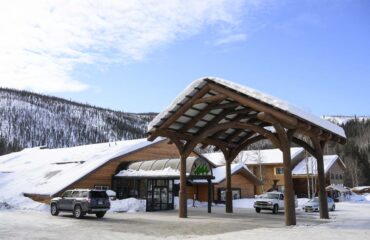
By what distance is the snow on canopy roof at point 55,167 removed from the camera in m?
38.6

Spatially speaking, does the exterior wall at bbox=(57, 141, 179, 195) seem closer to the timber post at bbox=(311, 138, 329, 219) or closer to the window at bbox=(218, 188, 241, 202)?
the window at bbox=(218, 188, 241, 202)

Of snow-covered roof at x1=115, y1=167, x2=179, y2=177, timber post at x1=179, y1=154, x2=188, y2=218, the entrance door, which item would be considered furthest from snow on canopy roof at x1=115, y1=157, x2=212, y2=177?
→ timber post at x1=179, y1=154, x2=188, y2=218

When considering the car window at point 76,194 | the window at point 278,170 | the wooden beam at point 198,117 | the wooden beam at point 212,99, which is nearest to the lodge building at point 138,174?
the wooden beam at point 198,117

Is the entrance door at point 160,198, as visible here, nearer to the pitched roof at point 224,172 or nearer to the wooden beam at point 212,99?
the pitched roof at point 224,172

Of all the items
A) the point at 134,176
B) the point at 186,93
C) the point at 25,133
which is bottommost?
the point at 134,176

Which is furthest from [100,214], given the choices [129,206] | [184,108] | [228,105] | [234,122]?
[228,105]

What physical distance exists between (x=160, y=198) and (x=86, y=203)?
10.6 meters

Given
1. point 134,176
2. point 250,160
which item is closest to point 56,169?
point 134,176

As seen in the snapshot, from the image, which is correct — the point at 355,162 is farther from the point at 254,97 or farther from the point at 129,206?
the point at 254,97

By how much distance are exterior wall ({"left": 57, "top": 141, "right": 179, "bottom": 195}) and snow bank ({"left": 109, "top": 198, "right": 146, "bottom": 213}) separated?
16.7 feet

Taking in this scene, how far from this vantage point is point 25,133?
7028 inches

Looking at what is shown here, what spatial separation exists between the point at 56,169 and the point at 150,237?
97.1 ft

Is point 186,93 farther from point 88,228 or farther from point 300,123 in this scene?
point 88,228

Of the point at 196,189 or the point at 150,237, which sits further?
the point at 196,189
